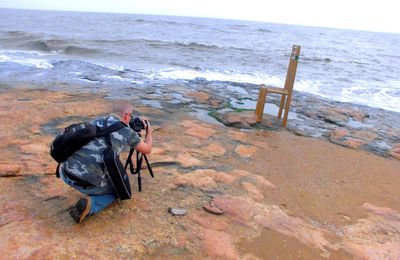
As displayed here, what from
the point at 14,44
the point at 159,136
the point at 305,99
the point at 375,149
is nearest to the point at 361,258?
the point at 159,136

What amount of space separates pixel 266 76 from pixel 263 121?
8.45 metres

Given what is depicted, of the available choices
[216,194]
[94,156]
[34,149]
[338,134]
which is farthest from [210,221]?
[338,134]

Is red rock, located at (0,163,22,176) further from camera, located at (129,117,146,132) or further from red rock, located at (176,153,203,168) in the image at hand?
red rock, located at (176,153,203,168)

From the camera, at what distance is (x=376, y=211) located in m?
3.99

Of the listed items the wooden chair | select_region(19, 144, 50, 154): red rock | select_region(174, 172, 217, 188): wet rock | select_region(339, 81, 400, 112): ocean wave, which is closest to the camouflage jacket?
select_region(174, 172, 217, 188): wet rock

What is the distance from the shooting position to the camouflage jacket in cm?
298

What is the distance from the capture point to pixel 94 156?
300 cm

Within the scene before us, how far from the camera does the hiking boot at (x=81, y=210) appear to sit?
304 cm

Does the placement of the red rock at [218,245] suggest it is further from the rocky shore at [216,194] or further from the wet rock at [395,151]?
the wet rock at [395,151]

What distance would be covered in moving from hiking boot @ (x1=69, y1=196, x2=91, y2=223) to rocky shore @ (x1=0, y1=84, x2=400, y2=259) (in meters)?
0.07

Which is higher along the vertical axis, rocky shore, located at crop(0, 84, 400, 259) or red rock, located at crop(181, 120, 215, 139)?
rocky shore, located at crop(0, 84, 400, 259)

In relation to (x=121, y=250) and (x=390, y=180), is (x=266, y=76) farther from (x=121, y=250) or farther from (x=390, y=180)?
(x=121, y=250)

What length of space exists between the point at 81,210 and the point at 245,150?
3.00m

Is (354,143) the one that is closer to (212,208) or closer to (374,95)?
(212,208)
